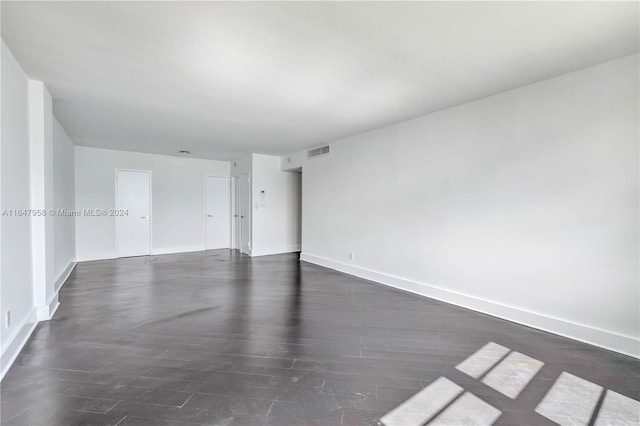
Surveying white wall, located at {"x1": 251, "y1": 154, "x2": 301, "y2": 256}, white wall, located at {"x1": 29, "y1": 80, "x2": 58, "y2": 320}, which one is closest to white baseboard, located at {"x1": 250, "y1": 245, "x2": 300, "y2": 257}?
white wall, located at {"x1": 251, "y1": 154, "x2": 301, "y2": 256}

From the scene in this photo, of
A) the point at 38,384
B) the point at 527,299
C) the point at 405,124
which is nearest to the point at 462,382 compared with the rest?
the point at 527,299

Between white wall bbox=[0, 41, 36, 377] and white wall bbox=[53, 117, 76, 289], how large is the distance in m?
1.40

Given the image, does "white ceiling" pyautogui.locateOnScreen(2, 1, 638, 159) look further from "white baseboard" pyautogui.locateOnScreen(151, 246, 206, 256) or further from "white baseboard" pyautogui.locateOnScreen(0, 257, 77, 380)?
"white baseboard" pyautogui.locateOnScreen(151, 246, 206, 256)

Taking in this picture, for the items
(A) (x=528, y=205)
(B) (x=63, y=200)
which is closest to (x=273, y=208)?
(B) (x=63, y=200)

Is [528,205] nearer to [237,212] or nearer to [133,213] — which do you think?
[237,212]

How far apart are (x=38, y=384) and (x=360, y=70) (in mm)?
3467

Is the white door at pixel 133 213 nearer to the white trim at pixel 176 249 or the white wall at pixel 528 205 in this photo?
the white trim at pixel 176 249

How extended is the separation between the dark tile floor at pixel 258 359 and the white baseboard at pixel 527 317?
10cm

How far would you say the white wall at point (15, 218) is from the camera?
2162 millimetres

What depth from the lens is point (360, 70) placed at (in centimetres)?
257

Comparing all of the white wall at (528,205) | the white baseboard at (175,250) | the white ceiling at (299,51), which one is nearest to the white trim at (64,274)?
the white baseboard at (175,250)

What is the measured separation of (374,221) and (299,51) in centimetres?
303

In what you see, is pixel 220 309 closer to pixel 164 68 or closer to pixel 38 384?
pixel 38 384

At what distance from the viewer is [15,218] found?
2.40 metres
